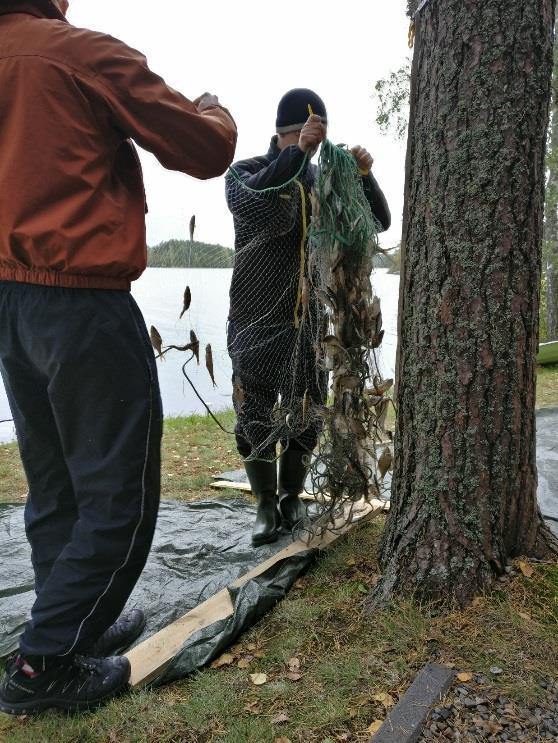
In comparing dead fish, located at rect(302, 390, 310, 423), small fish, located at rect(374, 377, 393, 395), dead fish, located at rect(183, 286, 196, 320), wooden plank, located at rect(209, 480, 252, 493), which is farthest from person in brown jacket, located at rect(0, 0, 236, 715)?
wooden plank, located at rect(209, 480, 252, 493)

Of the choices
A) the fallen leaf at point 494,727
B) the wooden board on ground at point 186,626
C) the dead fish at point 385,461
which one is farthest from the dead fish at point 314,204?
the fallen leaf at point 494,727

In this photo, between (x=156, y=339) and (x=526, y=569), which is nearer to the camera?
(x=526, y=569)

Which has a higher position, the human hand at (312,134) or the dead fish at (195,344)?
the human hand at (312,134)

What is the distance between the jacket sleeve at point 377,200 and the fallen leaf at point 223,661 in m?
1.84

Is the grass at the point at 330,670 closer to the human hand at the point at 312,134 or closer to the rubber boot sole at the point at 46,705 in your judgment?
the rubber boot sole at the point at 46,705

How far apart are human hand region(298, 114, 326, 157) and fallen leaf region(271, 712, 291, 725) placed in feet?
6.32

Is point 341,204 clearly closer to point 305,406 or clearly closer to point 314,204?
point 314,204

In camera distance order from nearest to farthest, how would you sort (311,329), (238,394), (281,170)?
1. (281,170)
2. (311,329)
3. (238,394)

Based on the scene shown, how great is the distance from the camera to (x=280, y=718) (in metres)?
1.57

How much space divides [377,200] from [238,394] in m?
1.09

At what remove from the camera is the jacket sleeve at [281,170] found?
2207 mm

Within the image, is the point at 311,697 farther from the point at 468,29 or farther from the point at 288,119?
the point at 288,119

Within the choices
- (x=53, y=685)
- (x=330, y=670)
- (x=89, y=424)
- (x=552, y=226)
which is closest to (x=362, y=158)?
(x=89, y=424)

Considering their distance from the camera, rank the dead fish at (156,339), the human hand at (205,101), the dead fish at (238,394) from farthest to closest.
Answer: the dead fish at (238,394) → the dead fish at (156,339) → the human hand at (205,101)
